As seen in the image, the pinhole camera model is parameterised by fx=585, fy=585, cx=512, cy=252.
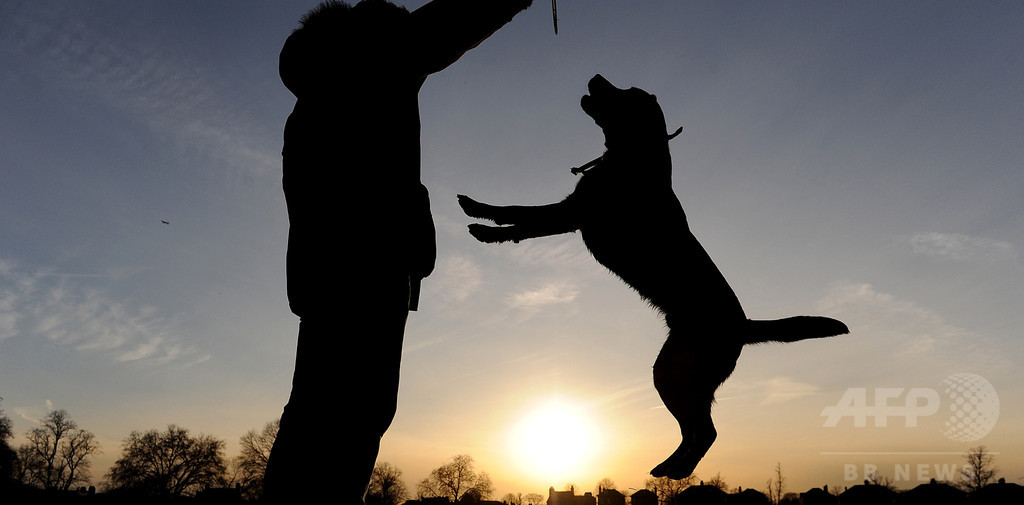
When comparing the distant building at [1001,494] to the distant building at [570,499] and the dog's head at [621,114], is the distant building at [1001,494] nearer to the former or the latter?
the distant building at [570,499]

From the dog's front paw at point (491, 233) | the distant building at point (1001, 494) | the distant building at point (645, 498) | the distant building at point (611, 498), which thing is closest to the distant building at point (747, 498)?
the distant building at point (645, 498)

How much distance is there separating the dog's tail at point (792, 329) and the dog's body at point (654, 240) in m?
0.04

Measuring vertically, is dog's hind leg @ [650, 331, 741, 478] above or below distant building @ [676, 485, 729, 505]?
above

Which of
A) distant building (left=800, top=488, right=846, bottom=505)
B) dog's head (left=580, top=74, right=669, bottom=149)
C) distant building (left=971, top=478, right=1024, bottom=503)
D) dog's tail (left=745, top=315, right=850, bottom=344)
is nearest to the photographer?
dog's head (left=580, top=74, right=669, bottom=149)

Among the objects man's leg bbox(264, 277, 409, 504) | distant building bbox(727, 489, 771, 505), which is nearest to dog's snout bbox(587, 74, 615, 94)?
man's leg bbox(264, 277, 409, 504)

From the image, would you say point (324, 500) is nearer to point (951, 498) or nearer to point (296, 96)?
point (296, 96)

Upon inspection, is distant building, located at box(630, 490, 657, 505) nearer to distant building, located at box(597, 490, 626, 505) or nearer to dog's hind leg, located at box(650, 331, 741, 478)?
distant building, located at box(597, 490, 626, 505)

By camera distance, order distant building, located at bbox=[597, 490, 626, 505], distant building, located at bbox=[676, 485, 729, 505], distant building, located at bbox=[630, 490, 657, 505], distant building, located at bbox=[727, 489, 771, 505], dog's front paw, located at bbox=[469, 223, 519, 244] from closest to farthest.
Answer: dog's front paw, located at bbox=[469, 223, 519, 244] → distant building, located at bbox=[676, 485, 729, 505] → distant building, located at bbox=[727, 489, 771, 505] → distant building, located at bbox=[630, 490, 657, 505] → distant building, located at bbox=[597, 490, 626, 505]

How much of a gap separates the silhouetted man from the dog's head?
110 cm

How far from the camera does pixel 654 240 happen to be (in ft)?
9.20

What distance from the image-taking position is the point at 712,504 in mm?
52156

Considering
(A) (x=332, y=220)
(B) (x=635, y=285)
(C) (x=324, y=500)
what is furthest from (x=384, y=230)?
(B) (x=635, y=285)

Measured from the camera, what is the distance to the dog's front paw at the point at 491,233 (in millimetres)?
2666

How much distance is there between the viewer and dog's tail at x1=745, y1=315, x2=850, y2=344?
3.18m
